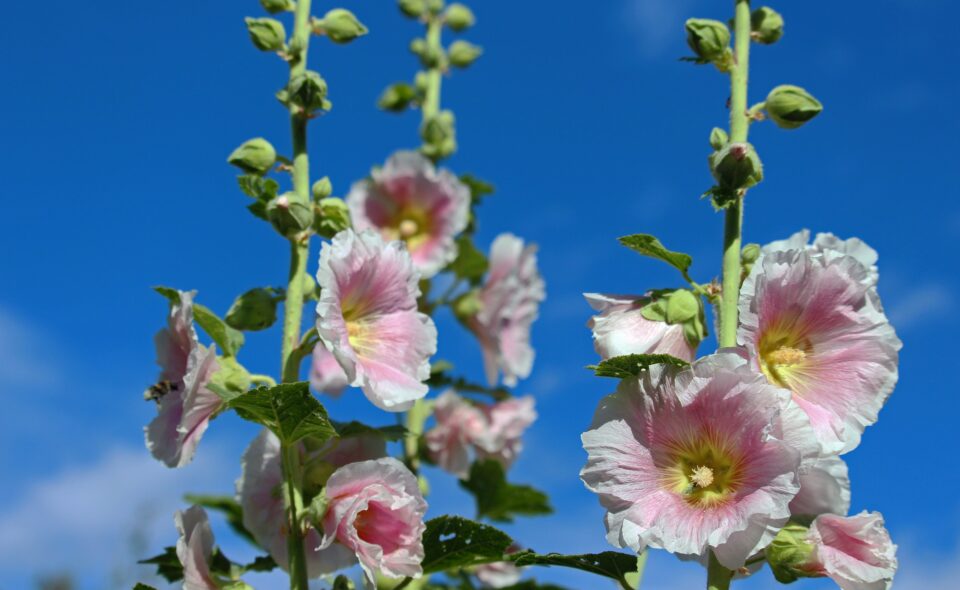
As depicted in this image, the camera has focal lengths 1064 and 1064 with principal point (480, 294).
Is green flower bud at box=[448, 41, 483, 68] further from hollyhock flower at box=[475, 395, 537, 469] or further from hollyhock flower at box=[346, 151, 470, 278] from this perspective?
hollyhock flower at box=[475, 395, 537, 469]

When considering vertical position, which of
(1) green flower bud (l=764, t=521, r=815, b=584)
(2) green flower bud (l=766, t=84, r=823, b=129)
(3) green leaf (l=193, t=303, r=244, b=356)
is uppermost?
(2) green flower bud (l=766, t=84, r=823, b=129)

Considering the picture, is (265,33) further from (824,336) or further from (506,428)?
(506,428)

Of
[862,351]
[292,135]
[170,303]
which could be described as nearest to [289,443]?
[170,303]

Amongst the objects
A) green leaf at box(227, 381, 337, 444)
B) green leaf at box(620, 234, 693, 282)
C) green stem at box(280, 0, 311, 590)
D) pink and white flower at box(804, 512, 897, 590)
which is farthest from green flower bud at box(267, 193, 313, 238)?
pink and white flower at box(804, 512, 897, 590)

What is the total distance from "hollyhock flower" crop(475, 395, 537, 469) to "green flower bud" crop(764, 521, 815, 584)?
2.34m

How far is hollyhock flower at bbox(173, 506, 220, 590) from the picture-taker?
2.48 metres

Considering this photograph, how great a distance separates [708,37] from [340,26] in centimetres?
113

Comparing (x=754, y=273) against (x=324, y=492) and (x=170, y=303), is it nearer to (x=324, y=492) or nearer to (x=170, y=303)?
(x=324, y=492)

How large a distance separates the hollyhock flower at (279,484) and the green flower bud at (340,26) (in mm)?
1137

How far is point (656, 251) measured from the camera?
2.27m

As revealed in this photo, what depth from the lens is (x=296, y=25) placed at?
9.86ft

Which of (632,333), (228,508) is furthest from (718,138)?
(228,508)

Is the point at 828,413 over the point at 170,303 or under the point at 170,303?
under

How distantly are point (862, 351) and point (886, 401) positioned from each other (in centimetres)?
12
